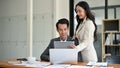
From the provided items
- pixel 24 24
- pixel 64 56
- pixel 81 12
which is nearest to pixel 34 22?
pixel 24 24

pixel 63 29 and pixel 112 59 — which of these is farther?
pixel 63 29

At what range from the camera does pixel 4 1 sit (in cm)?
573

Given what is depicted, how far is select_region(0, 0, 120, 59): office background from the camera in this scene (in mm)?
4965

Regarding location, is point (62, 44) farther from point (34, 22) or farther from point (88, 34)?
point (34, 22)

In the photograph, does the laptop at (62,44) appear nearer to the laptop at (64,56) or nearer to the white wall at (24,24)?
the laptop at (64,56)

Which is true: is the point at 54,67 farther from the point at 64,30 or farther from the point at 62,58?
the point at 64,30

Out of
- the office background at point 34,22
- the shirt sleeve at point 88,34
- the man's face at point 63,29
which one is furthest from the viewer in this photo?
the office background at point 34,22

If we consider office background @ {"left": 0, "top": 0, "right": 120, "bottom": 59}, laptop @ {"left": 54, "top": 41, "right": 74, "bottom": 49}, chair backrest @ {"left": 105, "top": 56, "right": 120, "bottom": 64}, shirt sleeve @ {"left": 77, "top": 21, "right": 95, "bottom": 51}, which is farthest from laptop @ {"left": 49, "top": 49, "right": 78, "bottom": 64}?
office background @ {"left": 0, "top": 0, "right": 120, "bottom": 59}

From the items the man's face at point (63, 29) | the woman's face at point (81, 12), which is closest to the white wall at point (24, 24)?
the man's face at point (63, 29)

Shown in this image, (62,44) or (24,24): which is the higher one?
(24,24)

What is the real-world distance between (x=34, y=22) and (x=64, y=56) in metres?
3.21

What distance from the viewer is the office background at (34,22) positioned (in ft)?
16.3

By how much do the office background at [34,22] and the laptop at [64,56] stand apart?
9.04 feet

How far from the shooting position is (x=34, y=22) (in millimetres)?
5184
